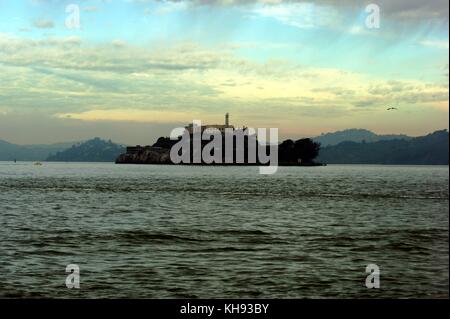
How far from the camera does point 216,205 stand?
7625cm

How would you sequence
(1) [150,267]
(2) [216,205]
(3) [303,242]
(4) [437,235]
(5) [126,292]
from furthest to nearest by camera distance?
1. (2) [216,205]
2. (4) [437,235]
3. (3) [303,242]
4. (1) [150,267]
5. (5) [126,292]

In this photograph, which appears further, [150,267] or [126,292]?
[150,267]

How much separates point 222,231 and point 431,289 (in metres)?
23.8

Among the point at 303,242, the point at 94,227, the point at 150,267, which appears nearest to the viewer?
→ the point at 150,267

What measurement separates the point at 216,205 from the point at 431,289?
2038 inches

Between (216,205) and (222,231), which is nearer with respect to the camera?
(222,231)

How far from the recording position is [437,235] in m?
46.5

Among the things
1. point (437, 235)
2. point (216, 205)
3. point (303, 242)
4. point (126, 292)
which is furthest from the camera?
point (216, 205)

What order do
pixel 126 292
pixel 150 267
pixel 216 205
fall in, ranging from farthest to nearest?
1. pixel 216 205
2. pixel 150 267
3. pixel 126 292

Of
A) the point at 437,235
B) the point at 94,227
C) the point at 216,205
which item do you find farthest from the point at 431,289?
the point at 216,205

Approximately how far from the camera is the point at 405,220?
59906 millimetres

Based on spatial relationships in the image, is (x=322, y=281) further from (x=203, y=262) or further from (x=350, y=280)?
(x=203, y=262)

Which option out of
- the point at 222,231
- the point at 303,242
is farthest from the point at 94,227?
the point at 303,242
